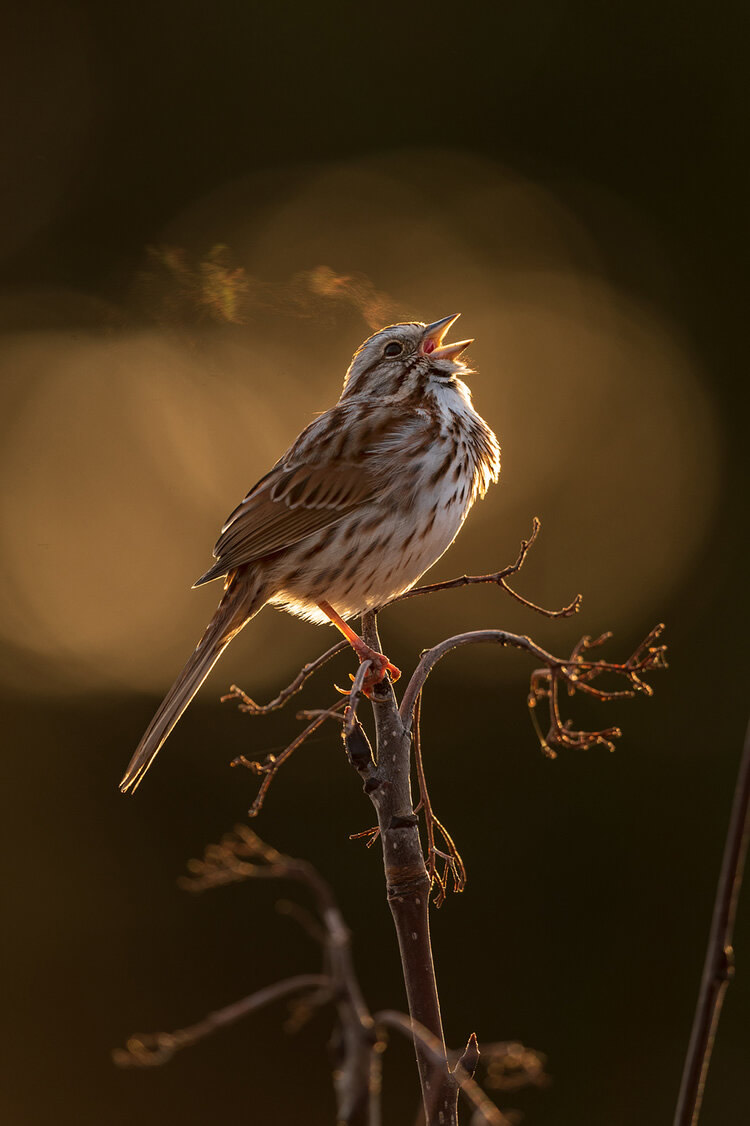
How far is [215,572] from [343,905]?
4.41 meters

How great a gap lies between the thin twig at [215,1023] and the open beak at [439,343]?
2.59 metres

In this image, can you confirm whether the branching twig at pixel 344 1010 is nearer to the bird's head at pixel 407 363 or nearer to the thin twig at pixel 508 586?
the thin twig at pixel 508 586

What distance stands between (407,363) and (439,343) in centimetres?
14

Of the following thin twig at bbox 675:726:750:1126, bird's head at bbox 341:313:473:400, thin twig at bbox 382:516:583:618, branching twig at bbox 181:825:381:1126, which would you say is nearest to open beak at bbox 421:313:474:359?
bird's head at bbox 341:313:473:400

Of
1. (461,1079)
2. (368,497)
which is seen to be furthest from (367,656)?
(461,1079)

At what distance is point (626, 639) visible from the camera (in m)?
8.15

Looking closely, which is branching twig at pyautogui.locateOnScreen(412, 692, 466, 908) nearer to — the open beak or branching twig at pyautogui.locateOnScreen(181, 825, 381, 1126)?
branching twig at pyautogui.locateOnScreen(181, 825, 381, 1126)

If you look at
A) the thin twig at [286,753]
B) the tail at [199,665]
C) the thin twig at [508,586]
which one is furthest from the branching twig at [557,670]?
Result: the tail at [199,665]

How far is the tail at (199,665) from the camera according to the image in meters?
2.94

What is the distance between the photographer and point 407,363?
4.29m

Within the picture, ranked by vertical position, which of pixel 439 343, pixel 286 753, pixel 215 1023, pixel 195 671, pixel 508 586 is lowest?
pixel 215 1023

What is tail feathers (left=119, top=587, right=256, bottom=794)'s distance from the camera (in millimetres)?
2925

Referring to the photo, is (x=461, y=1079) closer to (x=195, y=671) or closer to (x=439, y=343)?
(x=195, y=671)

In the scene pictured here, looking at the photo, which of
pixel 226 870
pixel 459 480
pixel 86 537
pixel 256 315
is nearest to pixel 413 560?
pixel 459 480
